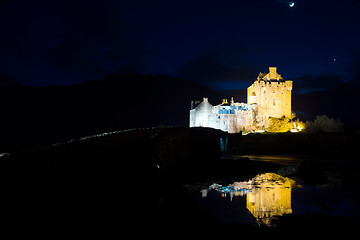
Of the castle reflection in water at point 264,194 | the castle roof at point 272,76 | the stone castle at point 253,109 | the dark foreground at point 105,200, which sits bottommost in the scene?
the castle reflection in water at point 264,194

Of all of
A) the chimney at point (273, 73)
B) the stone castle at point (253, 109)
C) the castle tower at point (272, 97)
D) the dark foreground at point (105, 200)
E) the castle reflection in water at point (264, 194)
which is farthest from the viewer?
the chimney at point (273, 73)

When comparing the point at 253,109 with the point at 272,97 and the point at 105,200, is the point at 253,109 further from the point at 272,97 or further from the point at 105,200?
the point at 105,200

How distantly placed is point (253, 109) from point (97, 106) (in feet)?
303

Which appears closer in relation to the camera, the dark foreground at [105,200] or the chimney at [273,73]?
the dark foreground at [105,200]

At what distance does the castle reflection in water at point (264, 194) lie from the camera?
1055 centimetres

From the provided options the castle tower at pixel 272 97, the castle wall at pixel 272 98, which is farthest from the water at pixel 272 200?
the castle wall at pixel 272 98

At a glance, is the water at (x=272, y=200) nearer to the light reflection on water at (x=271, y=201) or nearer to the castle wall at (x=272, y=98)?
the light reflection on water at (x=271, y=201)

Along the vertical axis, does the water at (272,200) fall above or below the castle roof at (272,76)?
below

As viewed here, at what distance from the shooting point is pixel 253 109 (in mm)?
54156

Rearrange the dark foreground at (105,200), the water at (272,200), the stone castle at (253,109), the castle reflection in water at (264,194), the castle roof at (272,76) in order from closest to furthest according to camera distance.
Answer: the dark foreground at (105,200)
the water at (272,200)
the castle reflection in water at (264,194)
the stone castle at (253,109)
the castle roof at (272,76)

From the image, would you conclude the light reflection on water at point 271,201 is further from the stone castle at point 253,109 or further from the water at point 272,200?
the stone castle at point 253,109

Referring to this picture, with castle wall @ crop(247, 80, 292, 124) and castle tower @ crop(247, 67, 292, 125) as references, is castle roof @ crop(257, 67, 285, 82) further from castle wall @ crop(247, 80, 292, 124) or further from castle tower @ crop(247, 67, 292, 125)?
castle wall @ crop(247, 80, 292, 124)

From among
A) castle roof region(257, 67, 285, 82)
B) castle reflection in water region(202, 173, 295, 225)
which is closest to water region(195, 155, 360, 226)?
castle reflection in water region(202, 173, 295, 225)

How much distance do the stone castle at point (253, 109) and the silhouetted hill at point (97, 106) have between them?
5708cm
